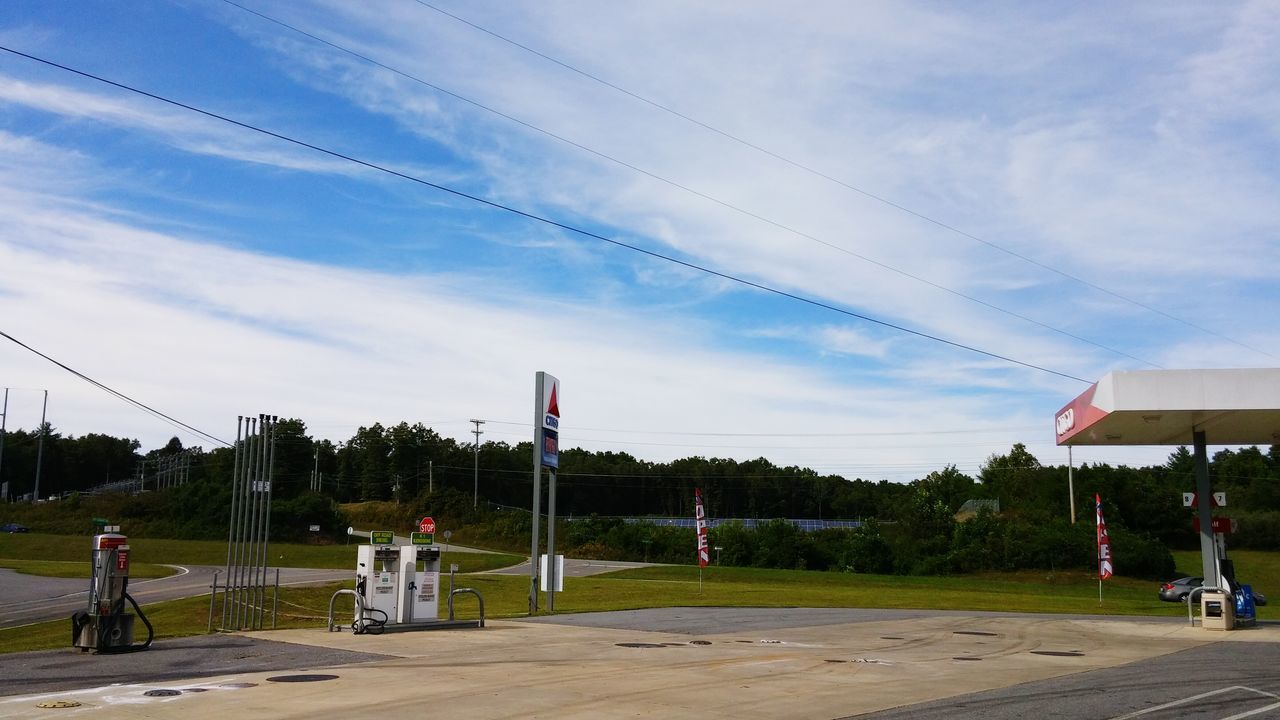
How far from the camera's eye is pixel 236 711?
9.45 m

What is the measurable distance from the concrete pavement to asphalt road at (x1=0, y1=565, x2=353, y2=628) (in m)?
16.3

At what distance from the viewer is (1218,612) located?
23484 mm

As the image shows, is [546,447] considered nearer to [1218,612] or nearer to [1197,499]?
[1218,612]

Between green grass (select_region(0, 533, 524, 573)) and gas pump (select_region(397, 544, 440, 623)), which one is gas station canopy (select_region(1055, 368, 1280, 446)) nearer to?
gas pump (select_region(397, 544, 440, 623))

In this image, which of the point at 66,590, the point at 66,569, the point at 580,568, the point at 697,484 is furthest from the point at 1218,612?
the point at 697,484

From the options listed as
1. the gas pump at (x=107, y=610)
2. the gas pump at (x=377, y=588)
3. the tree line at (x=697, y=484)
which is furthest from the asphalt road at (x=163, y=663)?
the tree line at (x=697, y=484)

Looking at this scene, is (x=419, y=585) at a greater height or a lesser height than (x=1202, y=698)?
greater

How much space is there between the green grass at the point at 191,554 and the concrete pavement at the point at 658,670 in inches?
1554

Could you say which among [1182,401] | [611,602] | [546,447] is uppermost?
[1182,401]

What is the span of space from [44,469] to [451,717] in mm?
164630

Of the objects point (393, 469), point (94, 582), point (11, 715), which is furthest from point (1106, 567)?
point (393, 469)

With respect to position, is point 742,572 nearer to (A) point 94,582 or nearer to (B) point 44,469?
(A) point 94,582

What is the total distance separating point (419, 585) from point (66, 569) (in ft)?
135

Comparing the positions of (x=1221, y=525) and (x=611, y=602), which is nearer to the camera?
(x=1221, y=525)
